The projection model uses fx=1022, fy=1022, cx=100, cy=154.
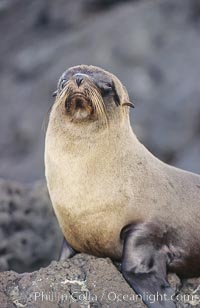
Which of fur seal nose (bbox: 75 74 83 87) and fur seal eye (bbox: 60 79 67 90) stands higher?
fur seal eye (bbox: 60 79 67 90)

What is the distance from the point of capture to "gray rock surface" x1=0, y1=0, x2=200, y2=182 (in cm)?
1961

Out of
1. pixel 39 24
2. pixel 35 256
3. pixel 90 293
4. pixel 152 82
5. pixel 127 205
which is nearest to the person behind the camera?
pixel 90 293

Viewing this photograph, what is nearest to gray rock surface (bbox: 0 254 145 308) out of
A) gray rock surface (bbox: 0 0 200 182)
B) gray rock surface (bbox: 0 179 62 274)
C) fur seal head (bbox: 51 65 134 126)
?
fur seal head (bbox: 51 65 134 126)

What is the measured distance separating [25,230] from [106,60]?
1047 centimetres

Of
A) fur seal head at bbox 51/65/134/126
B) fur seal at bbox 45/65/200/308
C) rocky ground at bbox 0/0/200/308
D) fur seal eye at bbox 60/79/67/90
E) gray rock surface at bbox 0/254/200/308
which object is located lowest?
gray rock surface at bbox 0/254/200/308

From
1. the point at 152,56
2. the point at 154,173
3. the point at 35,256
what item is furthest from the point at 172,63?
the point at 154,173

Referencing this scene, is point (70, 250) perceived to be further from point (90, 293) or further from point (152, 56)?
point (152, 56)

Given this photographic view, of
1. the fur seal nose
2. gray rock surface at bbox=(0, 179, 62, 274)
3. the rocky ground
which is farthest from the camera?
the rocky ground

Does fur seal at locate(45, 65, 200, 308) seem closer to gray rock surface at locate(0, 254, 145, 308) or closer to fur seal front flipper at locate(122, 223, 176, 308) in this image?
fur seal front flipper at locate(122, 223, 176, 308)

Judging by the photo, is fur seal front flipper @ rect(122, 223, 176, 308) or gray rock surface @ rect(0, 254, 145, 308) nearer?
gray rock surface @ rect(0, 254, 145, 308)

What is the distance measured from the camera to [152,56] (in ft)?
68.9

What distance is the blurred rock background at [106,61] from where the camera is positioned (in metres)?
19.5

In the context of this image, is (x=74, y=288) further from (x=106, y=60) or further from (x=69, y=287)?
(x=106, y=60)

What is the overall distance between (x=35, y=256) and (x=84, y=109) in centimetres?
294
